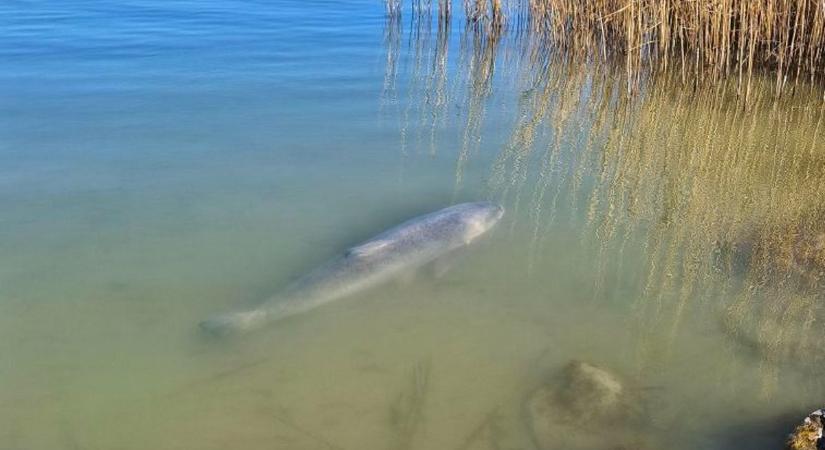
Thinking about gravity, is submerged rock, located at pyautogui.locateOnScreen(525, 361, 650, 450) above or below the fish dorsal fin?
below

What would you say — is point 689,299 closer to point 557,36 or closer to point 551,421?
point 551,421

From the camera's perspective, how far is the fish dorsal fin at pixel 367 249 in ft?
14.5

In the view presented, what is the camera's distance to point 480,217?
507 centimetres

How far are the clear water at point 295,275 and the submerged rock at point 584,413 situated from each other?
2.7 inches

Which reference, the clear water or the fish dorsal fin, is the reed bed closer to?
the clear water

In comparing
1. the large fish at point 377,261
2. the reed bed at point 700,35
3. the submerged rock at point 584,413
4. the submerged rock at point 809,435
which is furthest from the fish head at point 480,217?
the reed bed at point 700,35

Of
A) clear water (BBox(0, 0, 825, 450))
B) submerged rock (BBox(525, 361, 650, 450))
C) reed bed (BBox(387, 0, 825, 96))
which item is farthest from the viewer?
reed bed (BBox(387, 0, 825, 96))

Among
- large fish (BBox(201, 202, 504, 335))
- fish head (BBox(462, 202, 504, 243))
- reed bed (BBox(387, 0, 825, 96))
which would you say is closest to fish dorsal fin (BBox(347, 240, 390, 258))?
large fish (BBox(201, 202, 504, 335))

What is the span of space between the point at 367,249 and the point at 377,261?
10cm

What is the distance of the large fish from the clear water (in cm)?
9

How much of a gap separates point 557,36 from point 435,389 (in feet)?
24.6

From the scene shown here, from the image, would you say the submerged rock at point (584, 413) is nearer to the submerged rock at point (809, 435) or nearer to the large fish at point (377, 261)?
the submerged rock at point (809, 435)

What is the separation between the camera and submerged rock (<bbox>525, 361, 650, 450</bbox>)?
3.20 metres

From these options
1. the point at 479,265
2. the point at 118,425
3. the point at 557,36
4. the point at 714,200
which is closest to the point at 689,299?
the point at 479,265
